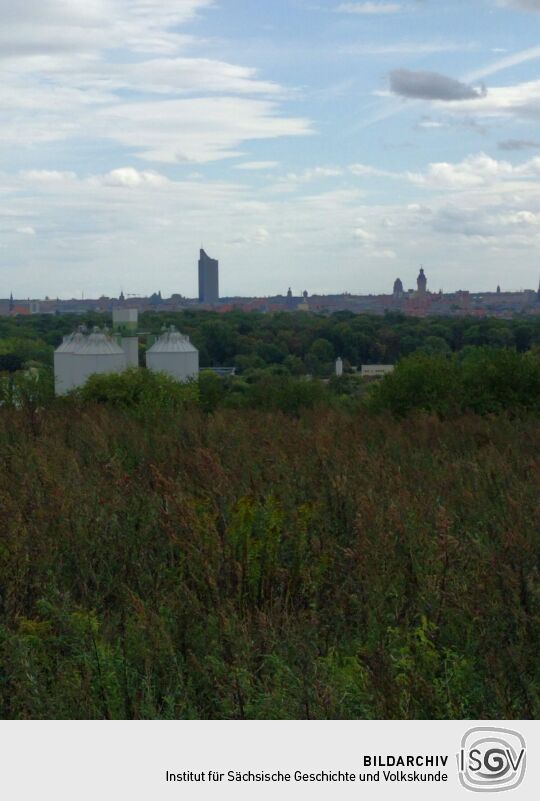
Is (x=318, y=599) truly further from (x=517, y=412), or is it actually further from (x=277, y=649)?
(x=517, y=412)

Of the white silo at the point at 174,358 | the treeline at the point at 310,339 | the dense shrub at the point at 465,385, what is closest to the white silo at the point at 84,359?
the white silo at the point at 174,358

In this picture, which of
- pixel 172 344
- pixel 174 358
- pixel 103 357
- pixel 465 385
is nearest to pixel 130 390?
pixel 465 385

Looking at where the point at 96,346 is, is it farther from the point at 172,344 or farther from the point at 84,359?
the point at 172,344

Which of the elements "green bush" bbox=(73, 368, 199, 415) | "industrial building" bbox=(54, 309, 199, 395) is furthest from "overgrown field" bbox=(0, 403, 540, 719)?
"industrial building" bbox=(54, 309, 199, 395)

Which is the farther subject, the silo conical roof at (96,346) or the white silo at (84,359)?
the silo conical roof at (96,346)

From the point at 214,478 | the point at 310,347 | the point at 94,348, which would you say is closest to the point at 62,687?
the point at 214,478

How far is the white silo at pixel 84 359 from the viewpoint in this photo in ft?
130

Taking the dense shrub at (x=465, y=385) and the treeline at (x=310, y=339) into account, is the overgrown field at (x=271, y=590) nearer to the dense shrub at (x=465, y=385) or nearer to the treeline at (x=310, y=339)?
the dense shrub at (x=465, y=385)

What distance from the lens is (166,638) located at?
16.9ft

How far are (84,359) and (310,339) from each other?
210 ft

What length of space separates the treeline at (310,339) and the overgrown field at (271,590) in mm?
73670

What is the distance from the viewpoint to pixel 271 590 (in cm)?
630

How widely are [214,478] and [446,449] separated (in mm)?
4884

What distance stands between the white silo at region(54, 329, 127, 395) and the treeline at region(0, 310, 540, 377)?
1625 inches
